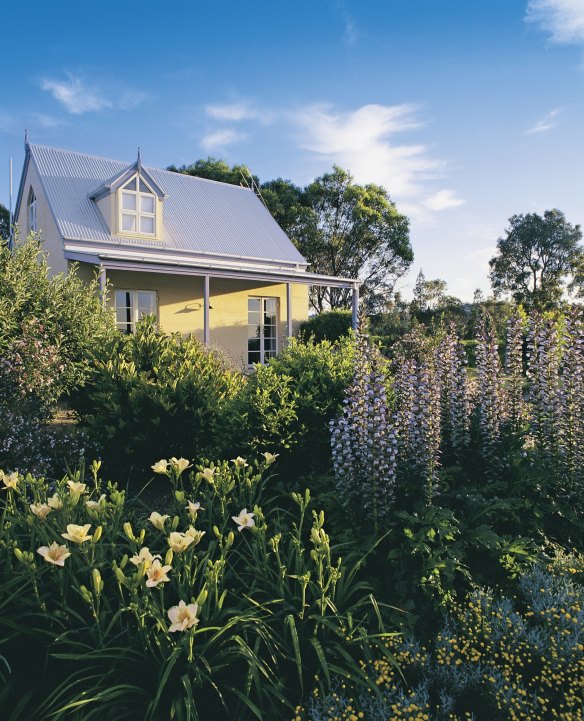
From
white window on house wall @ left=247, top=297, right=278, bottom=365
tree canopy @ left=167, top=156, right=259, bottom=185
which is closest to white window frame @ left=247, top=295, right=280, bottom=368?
white window on house wall @ left=247, top=297, right=278, bottom=365

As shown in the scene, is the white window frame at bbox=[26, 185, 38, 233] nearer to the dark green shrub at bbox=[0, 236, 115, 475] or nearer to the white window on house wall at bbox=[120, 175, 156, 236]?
the white window on house wall at bbox=[120, 175, 156, 236]

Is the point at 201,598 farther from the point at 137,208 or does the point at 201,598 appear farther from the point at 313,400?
the point at 137,208

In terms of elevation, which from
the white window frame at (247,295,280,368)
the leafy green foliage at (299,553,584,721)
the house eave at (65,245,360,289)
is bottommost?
the leafy green foliage at (299,553,584,721)

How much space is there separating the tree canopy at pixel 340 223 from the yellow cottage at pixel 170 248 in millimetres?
12500

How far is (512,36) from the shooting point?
22.0ft

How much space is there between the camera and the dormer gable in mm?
14117

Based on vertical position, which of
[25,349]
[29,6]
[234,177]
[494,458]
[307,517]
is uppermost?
[234,177]

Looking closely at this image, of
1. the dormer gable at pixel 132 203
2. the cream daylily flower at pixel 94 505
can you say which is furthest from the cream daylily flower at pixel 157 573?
the dormer gable at pixel 132 203

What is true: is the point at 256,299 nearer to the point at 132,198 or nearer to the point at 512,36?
the point at 132,198

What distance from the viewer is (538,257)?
3662 centimetres

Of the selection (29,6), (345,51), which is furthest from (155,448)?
(29,6)

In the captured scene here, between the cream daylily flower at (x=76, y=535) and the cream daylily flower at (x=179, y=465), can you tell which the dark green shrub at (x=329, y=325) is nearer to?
the cream daylily flower at (x=179, y=465)

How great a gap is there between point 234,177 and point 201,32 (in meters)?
20.2

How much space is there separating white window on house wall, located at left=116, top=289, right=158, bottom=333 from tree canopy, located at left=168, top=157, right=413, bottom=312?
17.0 metres
